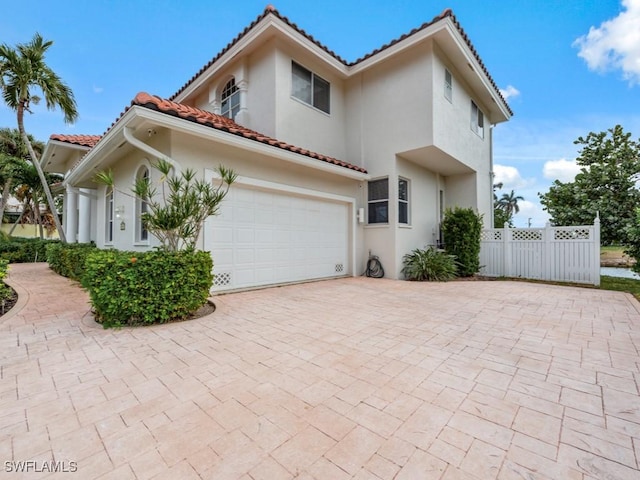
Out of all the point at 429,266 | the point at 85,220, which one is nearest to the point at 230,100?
the point at 85,220

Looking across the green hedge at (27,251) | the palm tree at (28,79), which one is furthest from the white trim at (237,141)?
the green hedge at (27,251)

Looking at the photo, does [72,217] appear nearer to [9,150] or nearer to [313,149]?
[9,150]

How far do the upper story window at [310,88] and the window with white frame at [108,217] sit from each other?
6605 millimetres

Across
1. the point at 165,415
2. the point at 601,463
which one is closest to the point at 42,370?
the point at 165,415

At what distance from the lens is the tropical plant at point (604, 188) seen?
1199 centimetres

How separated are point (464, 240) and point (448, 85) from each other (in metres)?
5.04

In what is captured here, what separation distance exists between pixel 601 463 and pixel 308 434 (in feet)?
5.78

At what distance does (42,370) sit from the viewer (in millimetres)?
2914

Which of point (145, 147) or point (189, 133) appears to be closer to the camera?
point (145, 147)

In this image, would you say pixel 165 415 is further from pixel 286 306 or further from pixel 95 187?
pixel 95 187

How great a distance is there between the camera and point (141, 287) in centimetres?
433

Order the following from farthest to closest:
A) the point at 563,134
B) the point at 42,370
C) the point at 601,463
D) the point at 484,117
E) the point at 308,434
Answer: the point at 563,134
the point at 484,117
the point at 42,370
the point at 308,434
the point at 601,463

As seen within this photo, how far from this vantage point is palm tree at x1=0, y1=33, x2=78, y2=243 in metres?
9.80

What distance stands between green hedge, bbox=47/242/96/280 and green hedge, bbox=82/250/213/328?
3752 millimetres
